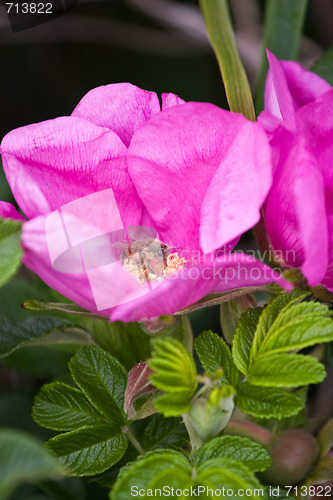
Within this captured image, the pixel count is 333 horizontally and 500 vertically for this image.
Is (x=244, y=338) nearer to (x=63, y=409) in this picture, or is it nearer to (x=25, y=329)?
(x=63, y=409)

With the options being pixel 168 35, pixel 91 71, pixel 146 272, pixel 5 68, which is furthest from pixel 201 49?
pixel 146 272

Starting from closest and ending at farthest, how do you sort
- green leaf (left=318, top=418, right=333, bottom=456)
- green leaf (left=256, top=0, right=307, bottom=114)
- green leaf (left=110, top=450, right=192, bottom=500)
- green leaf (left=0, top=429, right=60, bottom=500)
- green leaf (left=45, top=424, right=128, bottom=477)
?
green leaf (left=0, top=429, right=60, bottom=500) < green leaf (left=110, top=450, right=192, bottom=500) < green leaf (left=45, top=424, right=128, bottom=477) < green leaf (left=318, top=418, right=333, bottom=456) < green leaf (left=256, top=0, right=307, bottom=114)

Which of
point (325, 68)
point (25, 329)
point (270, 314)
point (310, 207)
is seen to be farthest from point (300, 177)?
point (325, 68)

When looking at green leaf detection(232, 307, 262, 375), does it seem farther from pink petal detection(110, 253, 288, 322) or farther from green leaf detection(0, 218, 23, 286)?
green leaf detection(0, 218, 23, 286)

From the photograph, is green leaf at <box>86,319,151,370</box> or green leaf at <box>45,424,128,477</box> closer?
green leaf at <box>45,424,128,477</box>

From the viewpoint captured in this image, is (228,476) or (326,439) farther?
(326,439)

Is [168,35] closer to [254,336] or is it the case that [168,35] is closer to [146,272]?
[146,272]

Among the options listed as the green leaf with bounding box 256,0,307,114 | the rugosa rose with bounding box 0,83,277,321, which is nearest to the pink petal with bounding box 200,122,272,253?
the rugosa rose with bounding box 0,83,277,321
